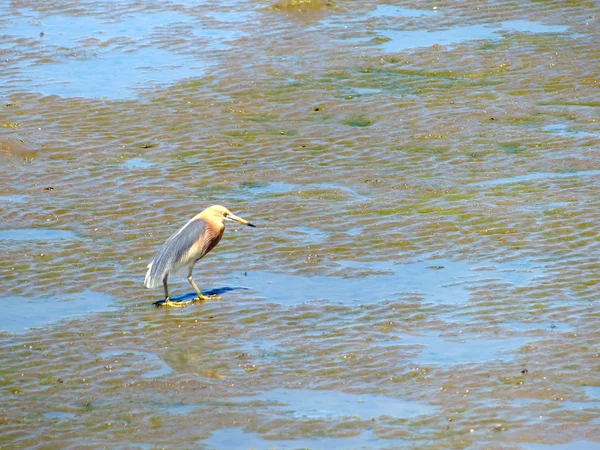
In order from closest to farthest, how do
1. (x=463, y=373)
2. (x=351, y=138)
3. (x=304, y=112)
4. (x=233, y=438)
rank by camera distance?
(x=233, y=438), (x=463, y=373), (x=351, y=138), (x=304, y=112)

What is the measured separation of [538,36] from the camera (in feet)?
52.9

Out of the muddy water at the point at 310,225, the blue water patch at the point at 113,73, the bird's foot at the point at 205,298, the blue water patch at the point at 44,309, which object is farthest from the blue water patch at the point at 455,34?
the blue water patch at the point at 44,309

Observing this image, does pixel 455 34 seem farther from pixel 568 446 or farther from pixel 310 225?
pixel 568 446

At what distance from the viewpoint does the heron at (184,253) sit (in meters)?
9.41

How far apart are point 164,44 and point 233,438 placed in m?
10.7

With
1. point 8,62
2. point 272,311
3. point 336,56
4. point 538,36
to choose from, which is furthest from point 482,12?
point 272,311

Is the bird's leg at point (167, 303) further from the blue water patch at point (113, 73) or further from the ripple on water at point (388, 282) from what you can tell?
the blue water patch at point (113, 73)

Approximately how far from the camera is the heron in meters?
9.41

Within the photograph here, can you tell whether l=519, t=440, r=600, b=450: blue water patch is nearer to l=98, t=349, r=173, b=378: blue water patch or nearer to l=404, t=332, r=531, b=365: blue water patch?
l=404, t=332, r=531, b=365: blue water patch

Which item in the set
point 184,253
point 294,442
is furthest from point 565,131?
point 294,442

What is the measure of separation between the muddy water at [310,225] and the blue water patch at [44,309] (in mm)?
34

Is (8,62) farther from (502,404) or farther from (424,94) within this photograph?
(502,404)

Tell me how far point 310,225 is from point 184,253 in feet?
5.93

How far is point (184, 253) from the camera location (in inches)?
372
